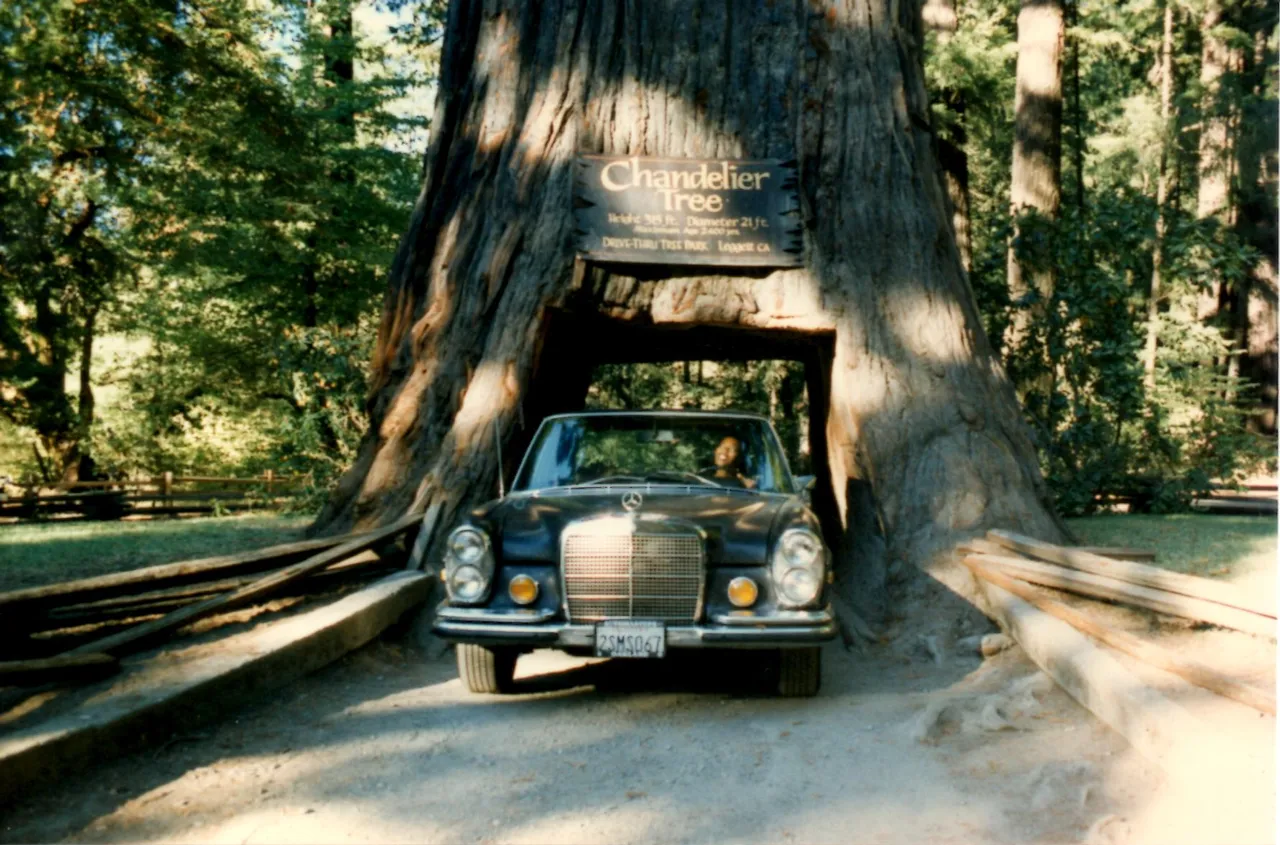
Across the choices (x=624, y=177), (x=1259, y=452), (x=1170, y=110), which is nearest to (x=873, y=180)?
(x=624, y=177)

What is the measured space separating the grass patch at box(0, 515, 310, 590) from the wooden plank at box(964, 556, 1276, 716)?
22.2 ft

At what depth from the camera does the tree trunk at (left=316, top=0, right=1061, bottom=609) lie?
31.3 ft

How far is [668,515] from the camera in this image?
6.41m

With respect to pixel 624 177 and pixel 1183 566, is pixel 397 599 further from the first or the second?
pixel 1183 566

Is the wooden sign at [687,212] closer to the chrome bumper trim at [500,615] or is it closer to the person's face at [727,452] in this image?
the person's face at [727,452]

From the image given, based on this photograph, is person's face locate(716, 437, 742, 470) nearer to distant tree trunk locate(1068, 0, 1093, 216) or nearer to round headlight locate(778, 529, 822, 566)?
round headlight locate(778, 529, 822, 566)

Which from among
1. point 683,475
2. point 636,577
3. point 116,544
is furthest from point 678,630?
point 116,544

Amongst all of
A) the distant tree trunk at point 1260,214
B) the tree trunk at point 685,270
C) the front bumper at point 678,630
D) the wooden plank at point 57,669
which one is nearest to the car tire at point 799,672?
the front bumper at point 678,630

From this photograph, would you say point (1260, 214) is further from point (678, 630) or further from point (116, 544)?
point (678, 630)

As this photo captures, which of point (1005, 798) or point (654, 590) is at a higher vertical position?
point (654, 590)

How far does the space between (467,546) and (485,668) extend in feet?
2.78

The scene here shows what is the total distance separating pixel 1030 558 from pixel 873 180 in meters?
3.91

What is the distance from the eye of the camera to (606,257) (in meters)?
9.90

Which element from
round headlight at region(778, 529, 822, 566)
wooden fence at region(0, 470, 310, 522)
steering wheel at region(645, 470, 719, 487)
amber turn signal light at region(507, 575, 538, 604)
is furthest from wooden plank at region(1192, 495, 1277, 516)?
wooden fence at region(0, 470, 310, 522)
